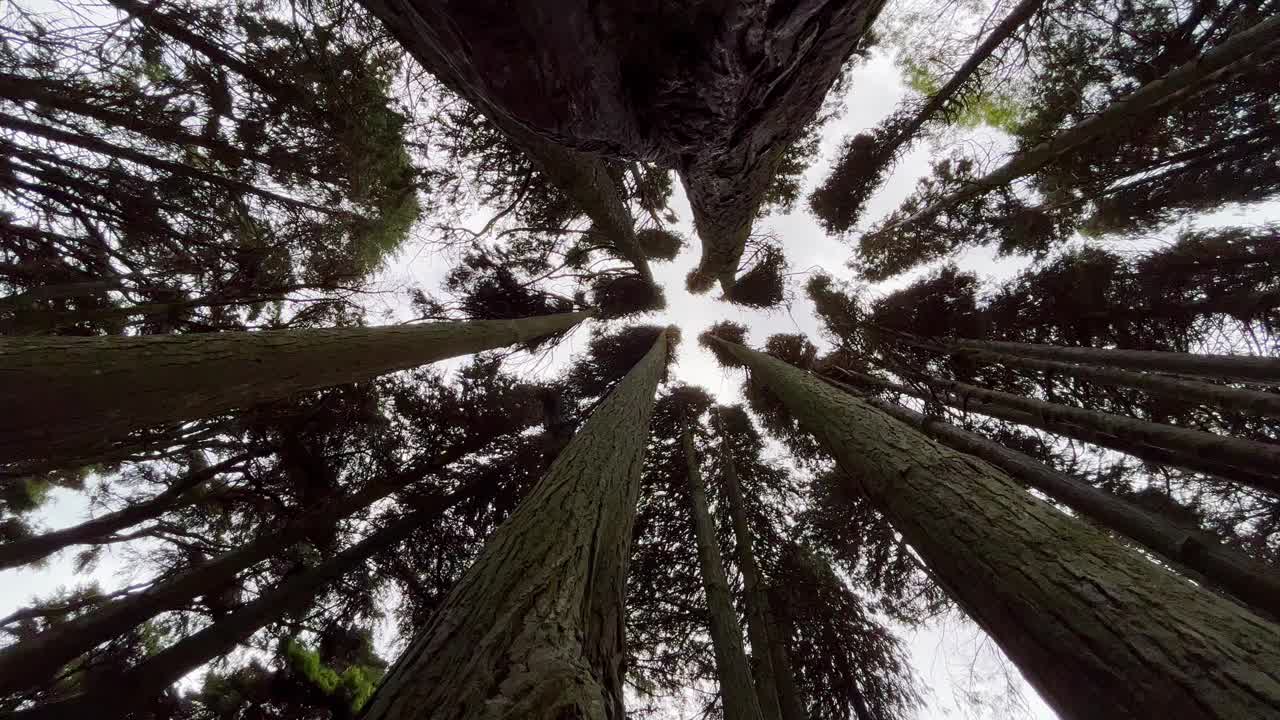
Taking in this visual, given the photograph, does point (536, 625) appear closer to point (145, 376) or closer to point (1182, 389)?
point (145, 376)

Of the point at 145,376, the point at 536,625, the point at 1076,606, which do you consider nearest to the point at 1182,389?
the point at 1076,606

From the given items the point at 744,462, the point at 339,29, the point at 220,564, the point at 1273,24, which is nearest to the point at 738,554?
Result: the point at 744,462

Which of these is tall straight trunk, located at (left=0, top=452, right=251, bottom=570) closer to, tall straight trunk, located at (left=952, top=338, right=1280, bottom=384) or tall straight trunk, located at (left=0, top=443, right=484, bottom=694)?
tall straight trunk, located at (left=0, top=443, right=484, bottom=694)

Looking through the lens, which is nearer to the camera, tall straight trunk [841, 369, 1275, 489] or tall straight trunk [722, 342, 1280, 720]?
tall straight trunk [722, 342, 1280, 720]

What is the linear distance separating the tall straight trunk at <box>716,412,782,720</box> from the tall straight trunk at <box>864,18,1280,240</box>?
5985 millimetres

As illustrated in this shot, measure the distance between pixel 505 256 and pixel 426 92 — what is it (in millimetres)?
2802

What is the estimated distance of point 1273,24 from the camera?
3650 mm

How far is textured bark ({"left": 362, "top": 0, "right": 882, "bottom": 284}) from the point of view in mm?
1405

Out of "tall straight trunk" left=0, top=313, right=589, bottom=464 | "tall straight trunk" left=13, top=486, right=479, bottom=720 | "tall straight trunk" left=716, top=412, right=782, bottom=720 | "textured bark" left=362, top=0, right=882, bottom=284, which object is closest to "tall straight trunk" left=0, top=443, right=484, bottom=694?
"tall straight trunk" left=13, top=486, right=479, bottom=720

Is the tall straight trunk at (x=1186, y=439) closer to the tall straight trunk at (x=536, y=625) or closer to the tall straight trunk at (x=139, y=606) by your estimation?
the tall straight trunk at (x=536, y=625)

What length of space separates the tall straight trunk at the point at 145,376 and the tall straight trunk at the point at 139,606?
2.25 meters

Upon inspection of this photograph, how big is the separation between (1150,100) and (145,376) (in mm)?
8443

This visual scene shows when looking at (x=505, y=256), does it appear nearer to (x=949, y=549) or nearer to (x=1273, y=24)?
(x=949, y=549)

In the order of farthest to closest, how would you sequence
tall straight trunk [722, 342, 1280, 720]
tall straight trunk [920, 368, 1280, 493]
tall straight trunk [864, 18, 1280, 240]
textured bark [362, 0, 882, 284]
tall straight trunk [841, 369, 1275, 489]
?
1. tall straight trunk [864, 18, 1280, 240]
2. tall straight trunk [841, 369, 1275, 489]
3. tall straight trunk [920, 368, 1280, 493]
4. textured bark [362, 0, 882, 284]
5. tall straight trunk [722, 342, 1280, 720]
